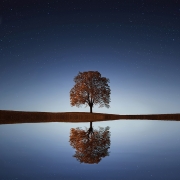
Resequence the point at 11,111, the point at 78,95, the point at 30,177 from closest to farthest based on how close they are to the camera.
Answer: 1. the point at 30,177
2. the point at 11,111
3. the point at 78,95

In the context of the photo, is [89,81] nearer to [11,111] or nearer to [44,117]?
[44,117]

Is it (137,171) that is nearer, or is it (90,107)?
(137,171)

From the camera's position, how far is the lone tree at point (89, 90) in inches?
1544

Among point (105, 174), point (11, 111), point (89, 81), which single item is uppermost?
point (89, 81)

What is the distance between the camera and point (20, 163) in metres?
3.82

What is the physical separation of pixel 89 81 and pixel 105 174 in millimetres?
37005

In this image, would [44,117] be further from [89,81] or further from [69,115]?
[89,81]

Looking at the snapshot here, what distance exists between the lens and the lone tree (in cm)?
3922

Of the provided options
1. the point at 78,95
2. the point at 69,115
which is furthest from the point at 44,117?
the point at 78,95

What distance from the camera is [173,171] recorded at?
3311 mm

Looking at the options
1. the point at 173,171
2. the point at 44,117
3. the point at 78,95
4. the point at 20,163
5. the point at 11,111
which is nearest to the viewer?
the point at 173,171

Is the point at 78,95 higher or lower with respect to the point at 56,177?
higher

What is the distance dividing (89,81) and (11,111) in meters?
18.5

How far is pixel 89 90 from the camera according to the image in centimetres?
3925
